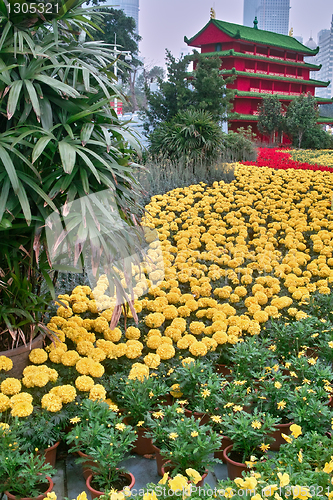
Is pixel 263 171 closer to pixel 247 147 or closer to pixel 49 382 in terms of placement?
pixel 247 147

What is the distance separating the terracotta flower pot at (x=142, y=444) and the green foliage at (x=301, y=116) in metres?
19.6

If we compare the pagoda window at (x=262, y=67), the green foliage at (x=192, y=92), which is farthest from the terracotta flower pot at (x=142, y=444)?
the pagoda window at (x=262, y=67)

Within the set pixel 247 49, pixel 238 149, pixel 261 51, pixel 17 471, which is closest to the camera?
pixel 17 471

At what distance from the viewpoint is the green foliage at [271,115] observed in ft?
66.2

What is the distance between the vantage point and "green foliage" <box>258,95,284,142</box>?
20.2 meters

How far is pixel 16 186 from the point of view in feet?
6.28

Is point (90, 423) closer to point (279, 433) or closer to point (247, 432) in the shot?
point (247, 432)

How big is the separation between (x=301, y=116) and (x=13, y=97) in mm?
19767

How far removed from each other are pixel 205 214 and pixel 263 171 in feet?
9.34

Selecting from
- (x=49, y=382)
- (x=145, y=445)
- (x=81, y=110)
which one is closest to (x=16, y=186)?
(x=81, y=110)

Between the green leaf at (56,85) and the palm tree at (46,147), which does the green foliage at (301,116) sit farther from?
the green leaf at (56,85)

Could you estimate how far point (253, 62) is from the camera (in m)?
22.4

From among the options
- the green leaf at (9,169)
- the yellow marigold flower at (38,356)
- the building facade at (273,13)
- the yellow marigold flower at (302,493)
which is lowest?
the yellow marigold flower at (38,356)

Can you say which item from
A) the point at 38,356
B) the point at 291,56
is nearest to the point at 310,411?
the point at 38,356
